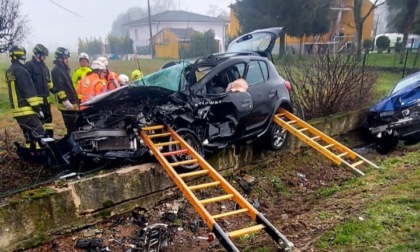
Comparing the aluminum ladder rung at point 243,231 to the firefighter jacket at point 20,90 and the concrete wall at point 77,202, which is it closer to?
the concrete wall at point 77,202

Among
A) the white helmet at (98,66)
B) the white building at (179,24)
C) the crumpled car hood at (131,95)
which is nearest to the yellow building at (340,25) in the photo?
the white building at (179,24)

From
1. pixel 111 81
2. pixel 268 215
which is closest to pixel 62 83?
pixel 111 81

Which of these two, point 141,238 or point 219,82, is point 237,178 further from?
point 141,238

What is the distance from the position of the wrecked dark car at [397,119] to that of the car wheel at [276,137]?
7.97 ft

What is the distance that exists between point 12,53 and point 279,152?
5513 millimetres

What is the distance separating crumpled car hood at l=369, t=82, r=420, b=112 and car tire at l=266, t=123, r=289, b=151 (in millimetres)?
2702

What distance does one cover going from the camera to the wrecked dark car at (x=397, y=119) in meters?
8.25

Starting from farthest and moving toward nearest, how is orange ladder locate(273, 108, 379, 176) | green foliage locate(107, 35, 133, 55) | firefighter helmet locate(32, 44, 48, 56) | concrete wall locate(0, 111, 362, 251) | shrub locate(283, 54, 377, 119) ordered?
1. green foliage locate(107, 35, 133, 55)
2. shrub locate(283, 54, 377, 119)
3. firefighter helmet locate(32, 44, 48, 56)
4. orange ladder locate(273, 108, 379, 176)
5. concrete wall locate(0, 111, 362, 251)

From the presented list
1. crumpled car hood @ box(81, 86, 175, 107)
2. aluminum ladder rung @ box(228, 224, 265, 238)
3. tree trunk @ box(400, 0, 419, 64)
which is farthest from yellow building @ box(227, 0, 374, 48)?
aluminum ladder rung @ box(228, 224, 265, 238)


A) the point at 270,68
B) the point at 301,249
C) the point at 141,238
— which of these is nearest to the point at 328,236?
the point at 301,249

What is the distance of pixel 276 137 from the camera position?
7.70 m

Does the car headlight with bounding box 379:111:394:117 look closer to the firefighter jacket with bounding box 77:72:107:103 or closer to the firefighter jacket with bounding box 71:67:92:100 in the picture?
the firefighter jacket with bounding box 77:72:107:103

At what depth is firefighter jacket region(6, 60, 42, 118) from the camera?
20.2ft

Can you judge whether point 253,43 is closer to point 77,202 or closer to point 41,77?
point 41,77
